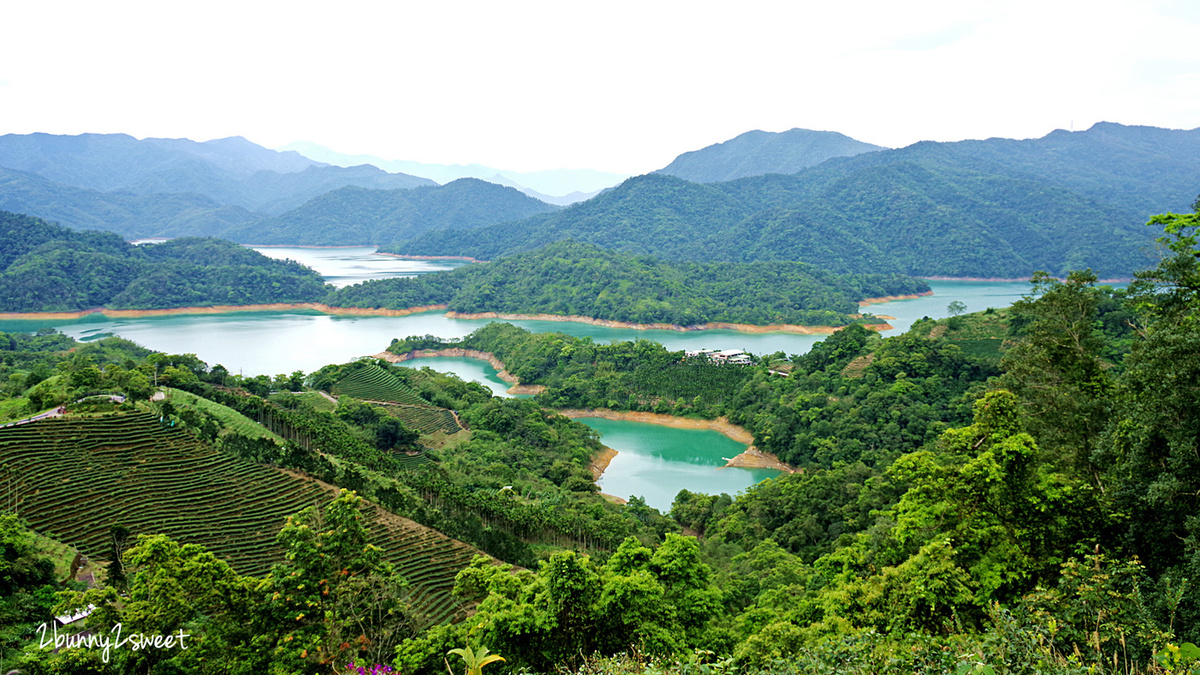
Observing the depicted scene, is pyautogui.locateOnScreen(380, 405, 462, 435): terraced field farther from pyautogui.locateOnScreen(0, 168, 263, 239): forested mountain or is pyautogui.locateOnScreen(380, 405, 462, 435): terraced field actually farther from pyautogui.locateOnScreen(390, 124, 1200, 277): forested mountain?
pyautogui.locateOnScreen(0, 168, 263, 239): forested mountain

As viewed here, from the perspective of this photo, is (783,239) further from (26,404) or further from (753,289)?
(26,404)

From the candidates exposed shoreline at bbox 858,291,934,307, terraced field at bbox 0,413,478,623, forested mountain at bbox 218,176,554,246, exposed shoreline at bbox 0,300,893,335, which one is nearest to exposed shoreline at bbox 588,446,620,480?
terraced field at bbox 0,413,478,623

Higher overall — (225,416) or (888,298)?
(888,298)

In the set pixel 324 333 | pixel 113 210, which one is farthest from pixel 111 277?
pixel 113 210

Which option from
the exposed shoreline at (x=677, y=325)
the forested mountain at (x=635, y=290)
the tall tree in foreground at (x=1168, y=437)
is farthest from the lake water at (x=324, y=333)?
the tall tree in foreground at (x=1168, y=437)

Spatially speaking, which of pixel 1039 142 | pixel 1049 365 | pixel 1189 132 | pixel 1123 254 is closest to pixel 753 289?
pixel 1123 254

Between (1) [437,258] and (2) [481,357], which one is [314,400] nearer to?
(2) [481,357]
